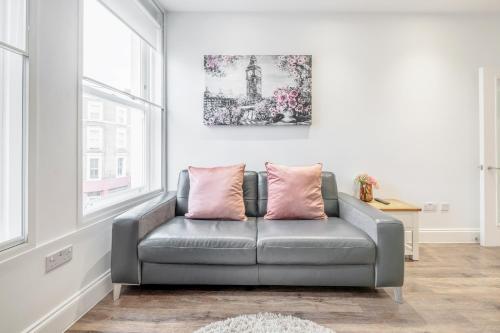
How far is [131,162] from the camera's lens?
9.02ft

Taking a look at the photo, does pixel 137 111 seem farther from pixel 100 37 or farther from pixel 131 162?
pixel 100 37

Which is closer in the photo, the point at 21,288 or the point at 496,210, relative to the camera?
the point at 21,288

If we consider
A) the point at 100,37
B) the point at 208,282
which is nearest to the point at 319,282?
the point at 208,282

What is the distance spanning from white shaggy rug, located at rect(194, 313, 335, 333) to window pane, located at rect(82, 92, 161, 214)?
46.2 inches

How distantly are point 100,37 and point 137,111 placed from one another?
760mm

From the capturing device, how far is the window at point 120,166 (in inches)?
97.8

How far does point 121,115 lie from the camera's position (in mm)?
2512

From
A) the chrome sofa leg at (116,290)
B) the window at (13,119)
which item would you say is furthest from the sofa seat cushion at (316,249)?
the window at (13,119)

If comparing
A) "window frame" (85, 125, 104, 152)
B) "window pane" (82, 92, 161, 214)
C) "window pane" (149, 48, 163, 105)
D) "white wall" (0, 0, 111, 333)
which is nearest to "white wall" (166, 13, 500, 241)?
"window pane" (149, 48, 163, 105)

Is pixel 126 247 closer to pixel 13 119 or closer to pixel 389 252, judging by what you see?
pixel 13 119

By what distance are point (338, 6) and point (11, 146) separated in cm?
308

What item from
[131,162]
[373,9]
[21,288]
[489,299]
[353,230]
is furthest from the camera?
[373,9]

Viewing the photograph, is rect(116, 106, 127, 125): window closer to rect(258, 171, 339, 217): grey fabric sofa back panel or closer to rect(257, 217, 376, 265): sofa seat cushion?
rect(258, 171, 339, 217): grey fabric sofa back panel

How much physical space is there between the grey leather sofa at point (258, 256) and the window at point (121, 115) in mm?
923
